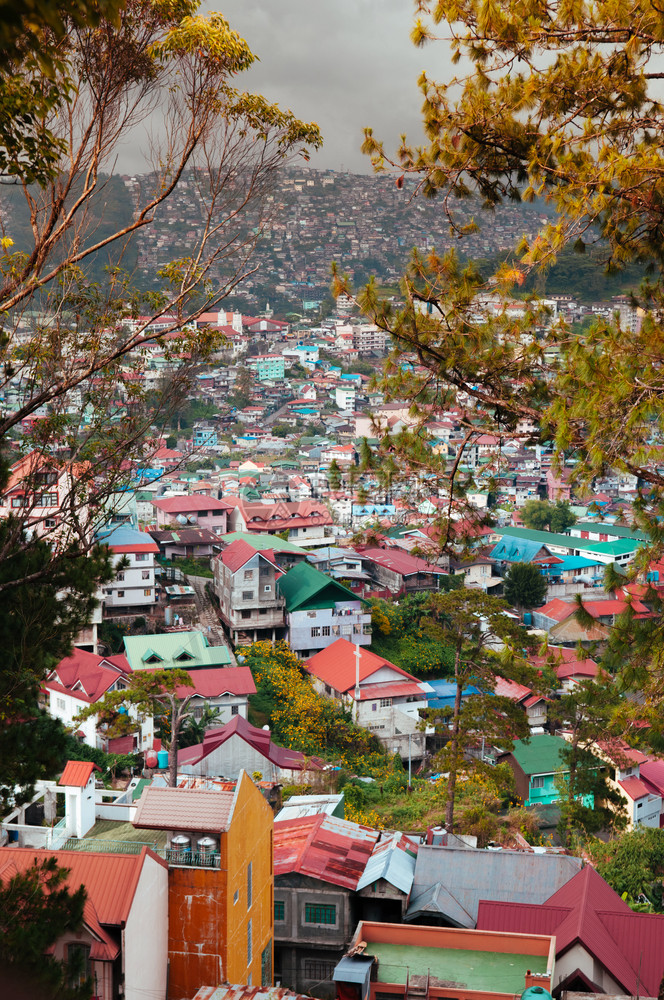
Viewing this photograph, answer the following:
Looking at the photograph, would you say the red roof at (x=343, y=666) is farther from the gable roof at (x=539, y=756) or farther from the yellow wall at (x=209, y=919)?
the yellow wall at (x=209, y=919)

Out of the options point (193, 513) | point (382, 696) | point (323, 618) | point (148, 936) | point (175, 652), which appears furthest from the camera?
point (193, 513)

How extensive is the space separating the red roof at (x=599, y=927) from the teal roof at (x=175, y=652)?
1077 cm

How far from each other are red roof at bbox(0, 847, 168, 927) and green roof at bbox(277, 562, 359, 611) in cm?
1424

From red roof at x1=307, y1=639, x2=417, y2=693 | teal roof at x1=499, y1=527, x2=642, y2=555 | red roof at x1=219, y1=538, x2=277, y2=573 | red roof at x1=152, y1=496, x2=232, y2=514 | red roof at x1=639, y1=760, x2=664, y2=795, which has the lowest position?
red roof at x1=639, y1=760, x2=664, y2=795

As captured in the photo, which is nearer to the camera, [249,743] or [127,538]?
[249,743]

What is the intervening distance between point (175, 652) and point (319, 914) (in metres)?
10.2

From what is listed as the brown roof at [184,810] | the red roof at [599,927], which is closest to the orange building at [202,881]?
the brown roof at [184,810]

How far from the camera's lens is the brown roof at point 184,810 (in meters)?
6.69

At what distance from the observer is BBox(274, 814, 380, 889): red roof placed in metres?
8.54

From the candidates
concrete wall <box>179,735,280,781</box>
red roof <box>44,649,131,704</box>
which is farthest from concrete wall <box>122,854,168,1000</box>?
red roof <box>44,649,131,704</box>

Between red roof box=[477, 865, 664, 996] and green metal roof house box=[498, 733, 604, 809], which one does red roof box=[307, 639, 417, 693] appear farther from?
red roof box=[477, 865, 664, 996]

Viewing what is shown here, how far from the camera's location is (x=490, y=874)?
866 centimetres


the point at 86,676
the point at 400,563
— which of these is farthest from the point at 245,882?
the point at 400,563

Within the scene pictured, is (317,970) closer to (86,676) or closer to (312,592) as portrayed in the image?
(86,676)
